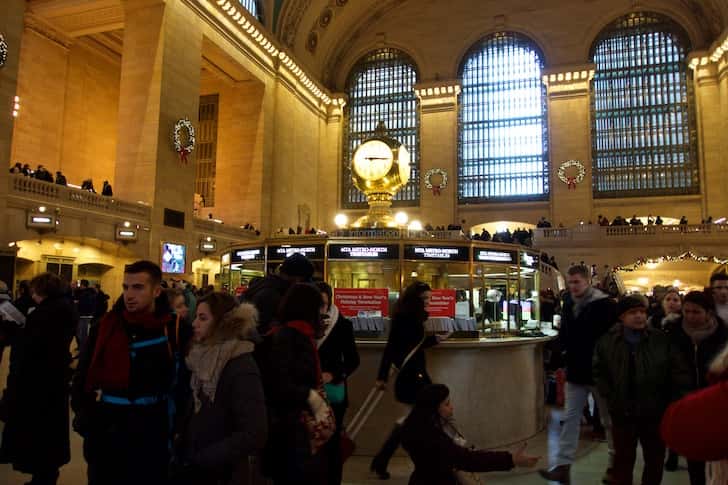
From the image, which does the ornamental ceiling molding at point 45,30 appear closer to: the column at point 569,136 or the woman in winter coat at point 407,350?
the column at point 569,136

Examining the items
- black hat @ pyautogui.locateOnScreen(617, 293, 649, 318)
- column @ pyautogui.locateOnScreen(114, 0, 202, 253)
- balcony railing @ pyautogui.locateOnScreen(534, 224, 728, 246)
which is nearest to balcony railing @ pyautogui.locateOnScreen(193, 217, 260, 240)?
column @ pyautogui.locateOnScreen(114, 0, 202, 253)

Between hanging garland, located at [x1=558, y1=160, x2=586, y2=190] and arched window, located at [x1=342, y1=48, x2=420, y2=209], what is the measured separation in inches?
273

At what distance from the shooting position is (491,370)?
5.30m

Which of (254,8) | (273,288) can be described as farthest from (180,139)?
(273,288)

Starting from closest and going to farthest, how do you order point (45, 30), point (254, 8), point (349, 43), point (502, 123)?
point (45, 30)
point (254, 8)
point (502, 123)
point (349, 43)

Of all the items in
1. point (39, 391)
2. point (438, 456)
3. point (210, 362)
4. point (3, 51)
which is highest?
point (3, 51)

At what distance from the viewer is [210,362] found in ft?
6.75

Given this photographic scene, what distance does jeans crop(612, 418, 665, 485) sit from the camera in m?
3.54

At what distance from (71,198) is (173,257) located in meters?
4.01

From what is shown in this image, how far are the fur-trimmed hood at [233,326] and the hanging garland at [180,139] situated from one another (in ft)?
58.0

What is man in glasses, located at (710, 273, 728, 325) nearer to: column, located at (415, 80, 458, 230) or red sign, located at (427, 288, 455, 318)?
red sign, located at (427, 288, 455, 318)

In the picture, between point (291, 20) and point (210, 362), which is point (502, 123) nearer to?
point (291, 20)

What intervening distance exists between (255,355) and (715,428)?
1.72 m

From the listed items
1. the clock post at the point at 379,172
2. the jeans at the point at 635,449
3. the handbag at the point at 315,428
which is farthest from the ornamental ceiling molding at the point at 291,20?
the handbag at the point at 315,428
